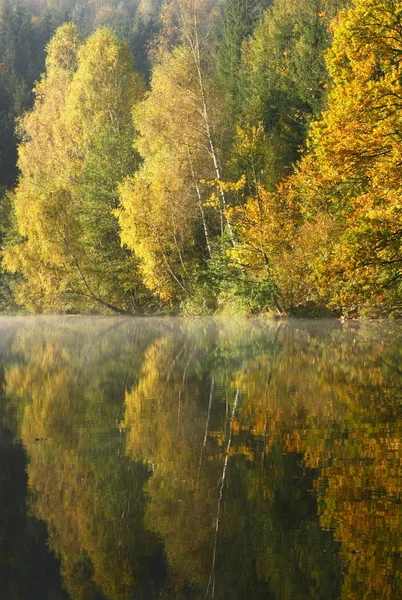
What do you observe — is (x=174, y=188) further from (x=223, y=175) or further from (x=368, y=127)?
(x=368, y=127)

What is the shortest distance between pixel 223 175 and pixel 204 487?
30.6m

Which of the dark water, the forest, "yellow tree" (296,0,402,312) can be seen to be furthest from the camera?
the forest

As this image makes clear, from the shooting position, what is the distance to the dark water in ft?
13.8

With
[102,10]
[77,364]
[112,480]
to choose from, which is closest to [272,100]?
[77,364]

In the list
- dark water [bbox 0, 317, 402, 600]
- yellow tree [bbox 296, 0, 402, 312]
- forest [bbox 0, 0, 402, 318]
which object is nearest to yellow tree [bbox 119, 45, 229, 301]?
forest [bbox 0, 0, 402, 318]

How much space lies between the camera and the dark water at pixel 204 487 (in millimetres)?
4211

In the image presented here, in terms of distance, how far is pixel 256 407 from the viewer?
9.38m

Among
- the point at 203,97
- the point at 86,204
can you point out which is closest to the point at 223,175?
the point at 203,97

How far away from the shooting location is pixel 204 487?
19.1 ft

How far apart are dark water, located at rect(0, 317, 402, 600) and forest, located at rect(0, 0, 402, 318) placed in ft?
24.1

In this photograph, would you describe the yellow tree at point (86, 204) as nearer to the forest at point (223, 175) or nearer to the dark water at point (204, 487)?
the forest at point (223, 175)

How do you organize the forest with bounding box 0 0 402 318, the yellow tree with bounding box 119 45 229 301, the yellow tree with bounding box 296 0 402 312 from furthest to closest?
1. the yellow tree with bounding box 119 45 229 301
2. the forest with bounding box 0 0 402 318
3. the yellow tree with bounding box 296 0 402 312

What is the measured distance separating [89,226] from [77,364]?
88.7 ft

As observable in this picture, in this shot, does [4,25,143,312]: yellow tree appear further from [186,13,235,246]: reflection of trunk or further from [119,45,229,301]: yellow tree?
[186,13,235,246]: reflection of trunk
